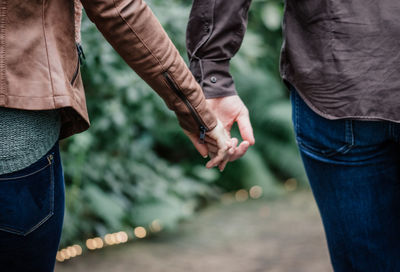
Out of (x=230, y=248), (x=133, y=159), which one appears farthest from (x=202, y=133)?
(x=133, y=159)

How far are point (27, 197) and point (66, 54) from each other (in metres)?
0.35

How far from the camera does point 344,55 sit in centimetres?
141

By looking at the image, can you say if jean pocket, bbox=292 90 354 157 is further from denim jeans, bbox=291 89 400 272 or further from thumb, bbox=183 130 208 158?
thumb, bbox=183 130 208 158

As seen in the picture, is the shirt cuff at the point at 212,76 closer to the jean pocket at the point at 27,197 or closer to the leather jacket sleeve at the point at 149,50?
the leather jacket sleeve at the point at 149,50

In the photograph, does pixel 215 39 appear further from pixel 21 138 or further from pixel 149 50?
pixel 21 138

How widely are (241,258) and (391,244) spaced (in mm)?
2388

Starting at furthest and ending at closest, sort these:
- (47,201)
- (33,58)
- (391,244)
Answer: (391,244), (47,201), (33,58)

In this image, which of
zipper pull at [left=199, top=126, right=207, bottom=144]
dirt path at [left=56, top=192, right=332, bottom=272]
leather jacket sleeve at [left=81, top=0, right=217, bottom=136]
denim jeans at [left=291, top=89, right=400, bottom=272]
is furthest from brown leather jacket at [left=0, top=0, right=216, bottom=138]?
dirt path at [left=56, top=192, right=332, bottom=272]

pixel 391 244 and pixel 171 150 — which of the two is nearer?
pixel 391 244

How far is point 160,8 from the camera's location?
12.0 feet

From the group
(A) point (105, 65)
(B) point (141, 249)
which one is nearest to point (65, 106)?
(A) point (105, 65)

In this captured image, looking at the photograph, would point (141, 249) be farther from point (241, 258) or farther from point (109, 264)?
point (241, 258)

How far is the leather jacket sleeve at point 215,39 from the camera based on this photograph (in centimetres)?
163

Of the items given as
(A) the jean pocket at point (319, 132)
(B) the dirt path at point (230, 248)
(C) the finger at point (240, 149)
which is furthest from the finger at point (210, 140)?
(B) the dirt path at point (230, 248)
